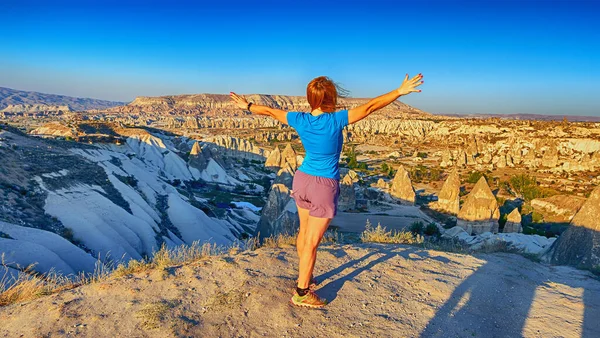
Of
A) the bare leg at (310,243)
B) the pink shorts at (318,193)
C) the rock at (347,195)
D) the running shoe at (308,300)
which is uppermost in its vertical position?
the pink shorts at (318,193)

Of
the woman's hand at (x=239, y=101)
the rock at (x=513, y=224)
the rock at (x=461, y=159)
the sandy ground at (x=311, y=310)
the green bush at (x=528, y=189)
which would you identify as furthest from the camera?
the rock at (x=461, y=159)

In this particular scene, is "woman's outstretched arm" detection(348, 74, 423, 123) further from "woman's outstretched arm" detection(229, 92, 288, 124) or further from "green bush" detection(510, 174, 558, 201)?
"green bush" detection(510, 174, 558, 201)

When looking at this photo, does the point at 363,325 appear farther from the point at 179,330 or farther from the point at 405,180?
the point at 405,180

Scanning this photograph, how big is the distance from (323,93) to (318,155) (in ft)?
1.57

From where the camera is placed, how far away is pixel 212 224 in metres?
17.8

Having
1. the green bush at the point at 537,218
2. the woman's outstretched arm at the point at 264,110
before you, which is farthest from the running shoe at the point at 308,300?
the green bush at the point at 537,218

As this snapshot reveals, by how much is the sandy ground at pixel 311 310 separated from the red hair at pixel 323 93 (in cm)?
165

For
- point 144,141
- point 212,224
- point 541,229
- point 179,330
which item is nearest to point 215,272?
point 179,330

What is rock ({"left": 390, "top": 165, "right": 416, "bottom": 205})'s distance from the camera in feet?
88.4

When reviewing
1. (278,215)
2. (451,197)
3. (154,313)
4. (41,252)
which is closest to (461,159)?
(451,197)

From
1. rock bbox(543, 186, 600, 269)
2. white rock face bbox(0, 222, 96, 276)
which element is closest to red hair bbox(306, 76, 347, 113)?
white rock face bbox(0, 222, 96, 276)

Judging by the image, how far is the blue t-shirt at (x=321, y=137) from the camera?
2.80 metres

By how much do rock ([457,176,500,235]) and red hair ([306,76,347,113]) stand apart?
19305 millimetres

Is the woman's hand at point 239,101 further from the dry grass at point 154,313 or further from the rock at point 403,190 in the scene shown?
the rock at point 403,190
